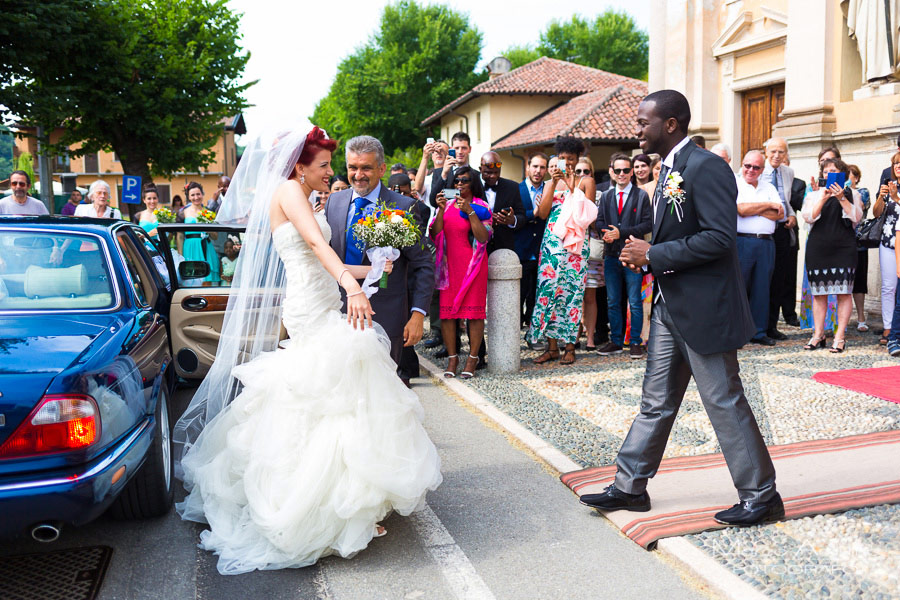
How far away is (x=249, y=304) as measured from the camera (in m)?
4.83

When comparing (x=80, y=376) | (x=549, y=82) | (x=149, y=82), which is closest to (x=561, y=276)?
(x=80, y=376)

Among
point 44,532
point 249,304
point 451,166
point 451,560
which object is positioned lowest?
point 451,560

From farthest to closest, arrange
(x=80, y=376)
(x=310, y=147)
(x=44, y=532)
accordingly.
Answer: (x=310, y=147), (x=80, y=376), (x=44, y=532)

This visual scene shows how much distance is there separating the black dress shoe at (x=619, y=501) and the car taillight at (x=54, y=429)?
2.74m

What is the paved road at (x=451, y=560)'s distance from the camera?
3707 mm

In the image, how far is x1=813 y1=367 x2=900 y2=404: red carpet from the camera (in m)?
7.12

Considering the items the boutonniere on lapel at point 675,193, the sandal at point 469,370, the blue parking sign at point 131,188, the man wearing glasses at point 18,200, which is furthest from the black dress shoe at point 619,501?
the blue parking sign at point 131,188

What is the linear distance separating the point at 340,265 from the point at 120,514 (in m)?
2.02

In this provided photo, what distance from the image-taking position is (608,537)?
4.29 m

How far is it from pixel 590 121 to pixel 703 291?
35.5 m

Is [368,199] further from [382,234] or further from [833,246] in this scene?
[833,246]

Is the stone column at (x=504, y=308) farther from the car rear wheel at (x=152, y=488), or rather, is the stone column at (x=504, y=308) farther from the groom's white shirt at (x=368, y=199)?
the car rear wheel at (x=152, y=488)

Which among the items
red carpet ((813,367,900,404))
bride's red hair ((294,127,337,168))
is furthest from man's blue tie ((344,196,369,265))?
red carpet ((813,367,900,404))

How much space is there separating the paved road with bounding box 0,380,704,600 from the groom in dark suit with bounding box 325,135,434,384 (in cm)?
120
